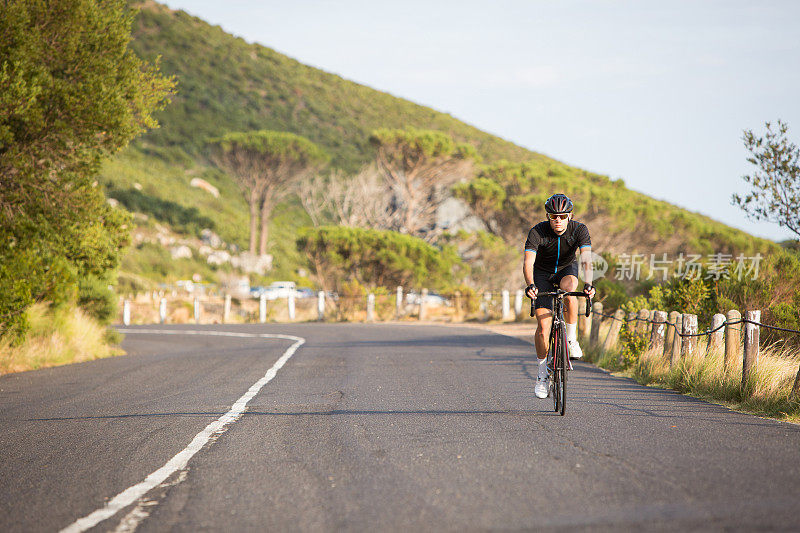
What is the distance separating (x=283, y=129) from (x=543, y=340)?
7802 cm

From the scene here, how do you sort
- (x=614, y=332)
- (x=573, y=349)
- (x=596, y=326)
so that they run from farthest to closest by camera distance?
(x=596, y=326) < (x=614, y=332) < (x=573, y=349)

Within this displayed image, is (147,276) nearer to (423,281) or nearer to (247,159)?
(247,159)

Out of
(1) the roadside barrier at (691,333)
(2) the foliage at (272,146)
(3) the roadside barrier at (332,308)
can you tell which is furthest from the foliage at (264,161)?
(1) the roadside barrier at (691,333)

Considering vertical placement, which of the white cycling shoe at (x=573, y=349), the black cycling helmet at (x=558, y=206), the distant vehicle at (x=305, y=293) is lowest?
the white cycling shoe at (x=573, y=349)

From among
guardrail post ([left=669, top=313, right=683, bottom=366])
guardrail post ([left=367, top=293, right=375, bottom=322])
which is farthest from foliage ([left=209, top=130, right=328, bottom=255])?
guardrail post ([left=669, top=313, right=683, bottom=366])

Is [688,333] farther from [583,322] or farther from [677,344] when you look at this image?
[583,322]

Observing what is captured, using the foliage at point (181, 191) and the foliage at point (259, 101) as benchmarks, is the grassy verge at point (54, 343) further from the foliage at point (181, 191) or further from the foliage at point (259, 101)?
the foliage at point (259, 101)

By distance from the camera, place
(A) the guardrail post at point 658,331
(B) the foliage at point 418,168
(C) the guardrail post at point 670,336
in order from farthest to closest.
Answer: (B) the foliage at point 418,168 → (A) the guardrail post at point 658,331 → (C) the guardrail post at point 670,336

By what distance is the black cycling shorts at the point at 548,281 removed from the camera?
8281mm

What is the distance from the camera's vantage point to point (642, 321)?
44.3 feet

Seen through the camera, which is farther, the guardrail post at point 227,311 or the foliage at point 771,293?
the guardrail post at point 227,311

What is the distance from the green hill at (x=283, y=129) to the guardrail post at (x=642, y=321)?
2666 centimetres

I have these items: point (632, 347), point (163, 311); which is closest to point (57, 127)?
point (632, 347)

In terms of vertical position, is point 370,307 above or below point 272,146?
below
